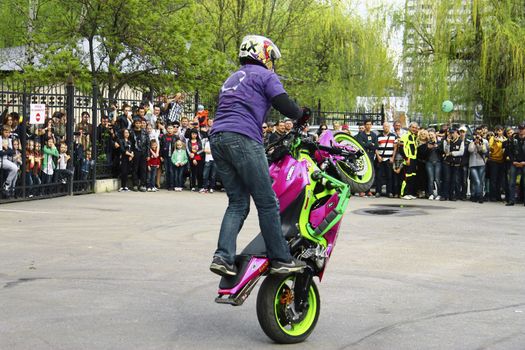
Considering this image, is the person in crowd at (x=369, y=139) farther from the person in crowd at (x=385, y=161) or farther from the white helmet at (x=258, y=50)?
the white helmet at (x=258, y=50)

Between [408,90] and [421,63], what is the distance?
4.41 feet

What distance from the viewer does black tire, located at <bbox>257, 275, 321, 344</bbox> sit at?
6305mm

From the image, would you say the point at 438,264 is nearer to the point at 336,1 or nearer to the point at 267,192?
the point at 267,192

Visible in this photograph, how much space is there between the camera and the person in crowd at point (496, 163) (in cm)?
2103

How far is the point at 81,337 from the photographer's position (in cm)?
653

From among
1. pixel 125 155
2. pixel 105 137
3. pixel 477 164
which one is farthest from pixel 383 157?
pixel 105 137

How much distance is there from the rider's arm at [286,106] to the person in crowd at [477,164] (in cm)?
1516

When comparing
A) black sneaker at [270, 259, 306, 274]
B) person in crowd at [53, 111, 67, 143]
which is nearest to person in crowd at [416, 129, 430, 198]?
person in crowd at [53, 111, 67, 143]

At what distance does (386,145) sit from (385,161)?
1.25ft

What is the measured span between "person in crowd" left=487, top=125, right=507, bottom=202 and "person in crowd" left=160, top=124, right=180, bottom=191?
24.1ft

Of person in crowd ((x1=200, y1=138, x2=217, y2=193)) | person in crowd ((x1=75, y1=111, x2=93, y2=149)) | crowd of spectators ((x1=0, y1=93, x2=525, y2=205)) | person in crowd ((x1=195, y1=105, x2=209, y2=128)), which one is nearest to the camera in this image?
person in crowd ((x1=75, y1=111, x2=93, y2=149))

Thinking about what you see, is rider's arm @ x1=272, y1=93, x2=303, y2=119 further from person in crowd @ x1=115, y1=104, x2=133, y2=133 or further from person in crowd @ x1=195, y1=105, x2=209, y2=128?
person in crowd @ x1=195, y1=105, x2=209, y2=128

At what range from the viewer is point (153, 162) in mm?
21672

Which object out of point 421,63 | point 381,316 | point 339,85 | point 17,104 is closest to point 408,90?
point 421,63
